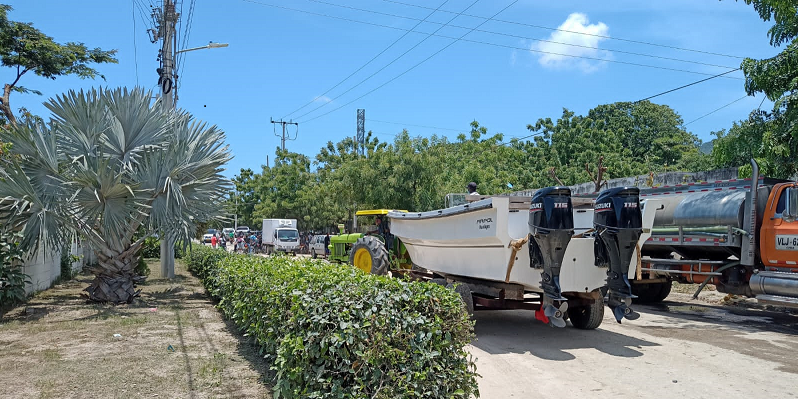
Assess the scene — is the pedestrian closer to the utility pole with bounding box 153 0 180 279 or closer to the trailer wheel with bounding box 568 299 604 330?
the utility pole with bounding box 153 0 180 279

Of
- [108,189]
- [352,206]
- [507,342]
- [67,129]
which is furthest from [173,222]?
[352,206]

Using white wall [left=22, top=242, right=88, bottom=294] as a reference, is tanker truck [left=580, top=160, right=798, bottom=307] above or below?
above

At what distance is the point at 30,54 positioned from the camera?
2308 centimetres

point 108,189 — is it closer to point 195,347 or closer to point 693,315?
point 195,347

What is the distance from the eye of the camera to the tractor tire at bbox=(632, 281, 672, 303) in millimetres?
13198

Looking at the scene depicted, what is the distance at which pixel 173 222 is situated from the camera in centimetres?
1166

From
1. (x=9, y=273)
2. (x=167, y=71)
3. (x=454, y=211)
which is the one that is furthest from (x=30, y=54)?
(x=454, y=211)

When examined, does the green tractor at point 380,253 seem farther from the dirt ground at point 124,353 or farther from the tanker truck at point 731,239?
the tanker truck at point 731,239

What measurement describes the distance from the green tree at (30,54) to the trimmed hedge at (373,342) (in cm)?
2210

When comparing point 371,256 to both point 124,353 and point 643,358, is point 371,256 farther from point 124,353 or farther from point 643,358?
point 643,358

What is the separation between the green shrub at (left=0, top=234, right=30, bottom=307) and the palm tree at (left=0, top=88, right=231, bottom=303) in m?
0.40

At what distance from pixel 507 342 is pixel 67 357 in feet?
19.6

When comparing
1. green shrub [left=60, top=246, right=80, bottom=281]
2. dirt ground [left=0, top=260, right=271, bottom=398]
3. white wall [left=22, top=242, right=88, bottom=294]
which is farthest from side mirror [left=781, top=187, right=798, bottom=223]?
green shrub [left=60, top=246, right=80, bottom=281]

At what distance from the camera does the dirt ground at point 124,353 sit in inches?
239
